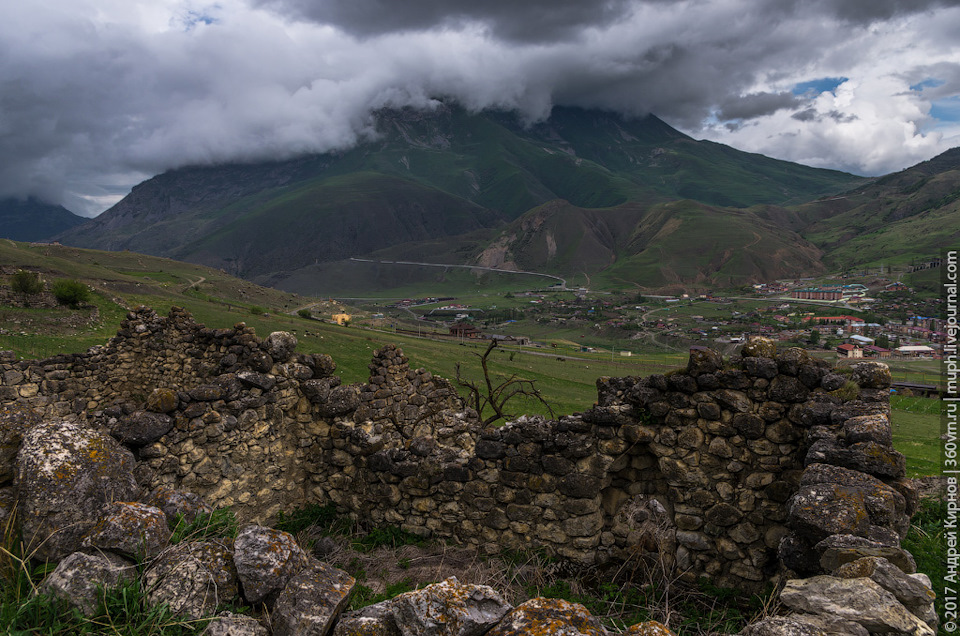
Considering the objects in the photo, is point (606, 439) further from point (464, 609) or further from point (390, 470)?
→ point (464, 609)

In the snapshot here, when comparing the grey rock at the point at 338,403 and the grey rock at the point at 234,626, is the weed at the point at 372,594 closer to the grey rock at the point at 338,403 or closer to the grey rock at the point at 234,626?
the grey rock at the point at 234,626

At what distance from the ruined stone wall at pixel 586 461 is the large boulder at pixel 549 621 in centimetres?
303

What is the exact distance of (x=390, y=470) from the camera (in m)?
9.02

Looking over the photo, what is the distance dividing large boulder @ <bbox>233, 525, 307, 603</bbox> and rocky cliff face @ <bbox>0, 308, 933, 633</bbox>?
0.68ft

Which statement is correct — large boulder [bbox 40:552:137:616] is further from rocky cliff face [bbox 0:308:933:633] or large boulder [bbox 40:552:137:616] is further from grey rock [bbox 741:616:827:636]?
grey rock [bbox 741:616:827:636]

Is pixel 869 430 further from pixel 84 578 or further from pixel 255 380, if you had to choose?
pixel 255 380

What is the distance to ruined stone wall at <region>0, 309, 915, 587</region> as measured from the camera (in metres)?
6.79

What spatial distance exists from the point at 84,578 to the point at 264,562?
1243 millimetres

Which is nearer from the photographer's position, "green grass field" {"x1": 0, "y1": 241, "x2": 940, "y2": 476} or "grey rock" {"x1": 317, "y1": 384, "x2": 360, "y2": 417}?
"grey rock" {"x1": 317, "y1": 384, "x2": 360, "y2": 417}

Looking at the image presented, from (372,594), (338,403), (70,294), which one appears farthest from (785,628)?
(70,294)

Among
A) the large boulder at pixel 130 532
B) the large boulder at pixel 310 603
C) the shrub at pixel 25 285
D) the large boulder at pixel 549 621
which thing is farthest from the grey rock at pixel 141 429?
the shrub at pixel 25 285

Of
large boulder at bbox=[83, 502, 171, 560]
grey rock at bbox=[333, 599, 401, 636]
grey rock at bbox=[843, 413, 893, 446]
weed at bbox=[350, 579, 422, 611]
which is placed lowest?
weed at bbox=[350, 579, 422, 611]

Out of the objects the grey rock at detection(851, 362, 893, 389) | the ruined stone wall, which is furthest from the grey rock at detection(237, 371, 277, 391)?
the grey rock at detection(851, 362, 893, 389)

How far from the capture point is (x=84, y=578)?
3.58 metres
